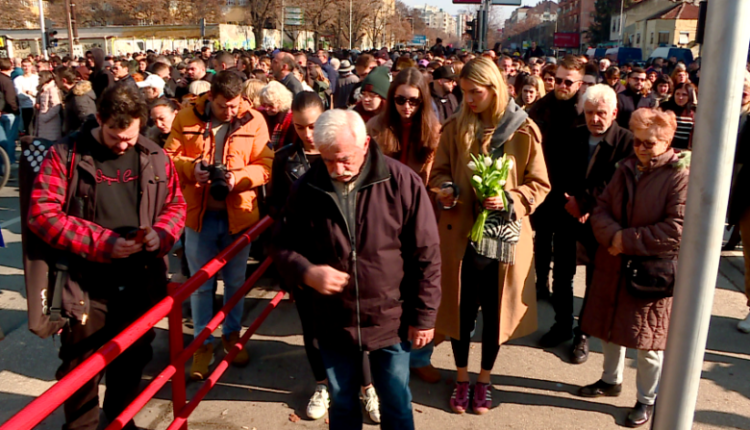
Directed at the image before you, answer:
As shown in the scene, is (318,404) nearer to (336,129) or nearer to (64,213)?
(64,213)

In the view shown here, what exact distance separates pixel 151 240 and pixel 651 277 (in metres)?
2.66

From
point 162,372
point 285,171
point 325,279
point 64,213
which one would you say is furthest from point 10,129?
point 325,279

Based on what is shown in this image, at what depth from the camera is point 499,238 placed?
3508 mm

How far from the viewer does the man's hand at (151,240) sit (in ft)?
10.0

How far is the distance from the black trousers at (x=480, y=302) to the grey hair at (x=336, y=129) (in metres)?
1.29

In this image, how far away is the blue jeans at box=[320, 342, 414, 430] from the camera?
287 cm

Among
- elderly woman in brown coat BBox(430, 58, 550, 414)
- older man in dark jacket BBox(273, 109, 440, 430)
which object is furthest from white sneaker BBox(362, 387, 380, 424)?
older man in dark jacket BBox(273, 109, 440, 430)

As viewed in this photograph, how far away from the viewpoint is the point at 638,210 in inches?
139

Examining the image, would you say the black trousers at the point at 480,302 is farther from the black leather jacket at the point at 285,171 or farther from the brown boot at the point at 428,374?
the black leather jacket at the point at 285,171

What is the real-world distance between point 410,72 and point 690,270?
233cm

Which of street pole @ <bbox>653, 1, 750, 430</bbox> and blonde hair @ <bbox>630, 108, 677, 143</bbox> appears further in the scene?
blonde hair @ <bbox>630, 108, 677, 143</bbox>

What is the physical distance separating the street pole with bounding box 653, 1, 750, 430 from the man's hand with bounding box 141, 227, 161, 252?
2322mm

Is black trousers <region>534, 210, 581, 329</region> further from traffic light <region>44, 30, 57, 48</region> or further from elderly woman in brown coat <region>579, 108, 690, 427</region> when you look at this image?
traffic light <region>44, 30, 57, 48</region>

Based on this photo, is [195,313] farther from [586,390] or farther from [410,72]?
[586,390]
